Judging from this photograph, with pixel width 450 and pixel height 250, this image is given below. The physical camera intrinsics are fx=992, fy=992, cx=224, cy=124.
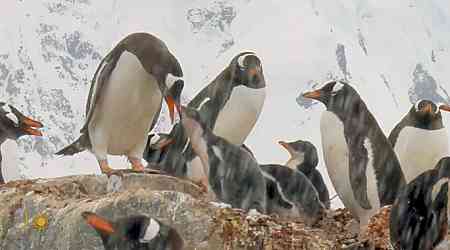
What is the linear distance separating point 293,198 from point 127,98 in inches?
53.7

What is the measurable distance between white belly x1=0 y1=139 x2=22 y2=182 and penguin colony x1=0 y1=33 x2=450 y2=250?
0.15 feet

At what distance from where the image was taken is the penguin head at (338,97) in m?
7.50

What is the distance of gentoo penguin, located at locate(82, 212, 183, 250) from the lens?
4.45 meters

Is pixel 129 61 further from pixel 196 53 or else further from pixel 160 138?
pixel 196 53

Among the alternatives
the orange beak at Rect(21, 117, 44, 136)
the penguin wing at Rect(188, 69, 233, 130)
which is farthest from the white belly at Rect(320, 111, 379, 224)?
the orange beak at Rect(21, 117, 44, 136)

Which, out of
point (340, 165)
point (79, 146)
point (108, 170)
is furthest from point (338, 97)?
point (79, 146)

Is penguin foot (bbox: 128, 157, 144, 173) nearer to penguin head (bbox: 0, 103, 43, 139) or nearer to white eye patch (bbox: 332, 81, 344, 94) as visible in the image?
penguin head (bbox: 0, 103, 43, 139)

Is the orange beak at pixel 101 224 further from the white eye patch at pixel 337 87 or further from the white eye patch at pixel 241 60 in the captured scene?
the white eye patch at pixel 241 60

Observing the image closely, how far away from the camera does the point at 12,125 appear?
25.6 feet

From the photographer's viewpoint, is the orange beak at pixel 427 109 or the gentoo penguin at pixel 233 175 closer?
the gentoo penguin at pixel 233 175

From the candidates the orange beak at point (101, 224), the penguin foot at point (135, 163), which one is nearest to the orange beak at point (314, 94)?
the penguin foot at point (135, 163)

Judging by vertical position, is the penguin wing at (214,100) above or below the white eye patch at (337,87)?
below

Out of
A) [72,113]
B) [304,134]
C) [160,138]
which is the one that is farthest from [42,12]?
[160,138]

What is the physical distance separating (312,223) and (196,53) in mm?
139732
